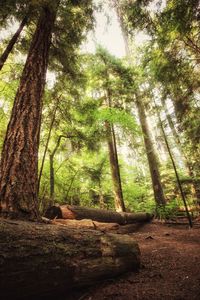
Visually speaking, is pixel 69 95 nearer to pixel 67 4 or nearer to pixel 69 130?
pixel 69 130

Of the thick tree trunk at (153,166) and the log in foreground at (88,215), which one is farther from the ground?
the thick tree trunk at (153,166)

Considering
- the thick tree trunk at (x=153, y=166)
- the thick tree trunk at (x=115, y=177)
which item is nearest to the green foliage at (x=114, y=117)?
the thick tree trunk at (x=115, y=177)

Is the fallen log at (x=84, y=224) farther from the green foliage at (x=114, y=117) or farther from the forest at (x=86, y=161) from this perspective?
the green foliage at (x=114, y=117)

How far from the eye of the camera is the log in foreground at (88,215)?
6.42 m

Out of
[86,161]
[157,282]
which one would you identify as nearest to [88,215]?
[157,282]

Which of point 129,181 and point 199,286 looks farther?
point 129,181

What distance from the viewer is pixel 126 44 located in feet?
86.2

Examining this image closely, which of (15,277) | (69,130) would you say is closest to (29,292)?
(15,277)

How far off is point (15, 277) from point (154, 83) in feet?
30.8

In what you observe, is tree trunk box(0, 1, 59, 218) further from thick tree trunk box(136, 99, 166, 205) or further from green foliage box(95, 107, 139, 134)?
thick tree trunk box(136, 99, 166, 205)

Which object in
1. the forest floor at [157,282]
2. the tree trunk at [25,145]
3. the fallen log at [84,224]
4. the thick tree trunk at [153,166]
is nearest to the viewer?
the forest floor at [157,282]

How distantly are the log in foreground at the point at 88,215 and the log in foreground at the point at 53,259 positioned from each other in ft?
10.00

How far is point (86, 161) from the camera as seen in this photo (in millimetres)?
12367

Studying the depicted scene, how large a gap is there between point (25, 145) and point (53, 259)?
2664 millimetres
